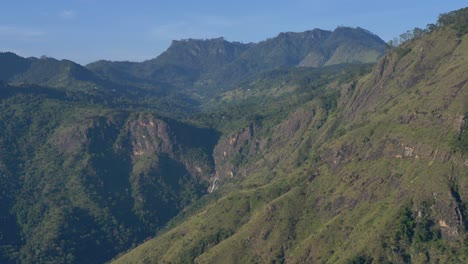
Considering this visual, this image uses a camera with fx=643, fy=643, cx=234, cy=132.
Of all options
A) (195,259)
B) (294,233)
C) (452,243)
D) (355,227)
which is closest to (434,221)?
(452,243)

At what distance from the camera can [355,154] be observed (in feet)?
654

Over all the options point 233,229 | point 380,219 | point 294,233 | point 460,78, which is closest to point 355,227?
point 380,219

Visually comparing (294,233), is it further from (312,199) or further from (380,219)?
(380,219)

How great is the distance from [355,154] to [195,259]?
58.6 metres

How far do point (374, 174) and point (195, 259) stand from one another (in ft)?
190

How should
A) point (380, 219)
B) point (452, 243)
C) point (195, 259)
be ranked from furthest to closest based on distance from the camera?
point (195, 259), point (380, 219), point (452, 243)

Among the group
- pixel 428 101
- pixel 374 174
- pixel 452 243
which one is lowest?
pixel 452 243

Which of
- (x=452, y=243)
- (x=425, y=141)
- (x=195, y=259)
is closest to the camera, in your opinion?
(x=452, y=243)

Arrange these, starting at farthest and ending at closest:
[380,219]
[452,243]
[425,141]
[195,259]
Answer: [195,259] < [425,141] < [380,219] < [452,243]

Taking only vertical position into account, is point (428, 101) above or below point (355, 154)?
above

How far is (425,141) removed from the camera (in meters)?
178

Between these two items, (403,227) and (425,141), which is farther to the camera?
(425,141)

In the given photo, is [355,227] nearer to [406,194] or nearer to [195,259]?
[406,194]

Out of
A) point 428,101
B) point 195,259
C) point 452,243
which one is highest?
point 428,101
